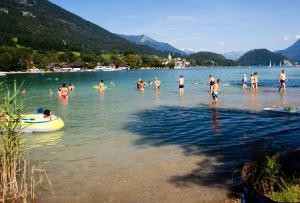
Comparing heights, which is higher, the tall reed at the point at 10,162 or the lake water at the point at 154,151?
the tall reed at the point at 10,162

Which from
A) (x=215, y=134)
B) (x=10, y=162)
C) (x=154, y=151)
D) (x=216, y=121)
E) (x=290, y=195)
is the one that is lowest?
(x=154, y=151)

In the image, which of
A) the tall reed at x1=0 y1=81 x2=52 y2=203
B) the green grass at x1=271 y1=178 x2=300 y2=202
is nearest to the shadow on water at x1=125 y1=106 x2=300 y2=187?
the green grass at x1=271 y1=178 x2=300 y2=202

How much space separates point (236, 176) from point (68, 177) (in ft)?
17.0

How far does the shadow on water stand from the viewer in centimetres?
1123

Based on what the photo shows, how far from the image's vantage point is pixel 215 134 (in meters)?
16.3

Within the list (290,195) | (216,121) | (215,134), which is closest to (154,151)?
(215,134)

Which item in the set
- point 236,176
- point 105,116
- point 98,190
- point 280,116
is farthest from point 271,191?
point 105,116

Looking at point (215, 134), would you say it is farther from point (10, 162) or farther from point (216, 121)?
point (10, 162)

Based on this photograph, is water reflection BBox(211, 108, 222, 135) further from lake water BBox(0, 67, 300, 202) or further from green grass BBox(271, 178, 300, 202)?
green grass BBox(271, 178, 300, 202)

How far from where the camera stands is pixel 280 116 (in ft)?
67.1

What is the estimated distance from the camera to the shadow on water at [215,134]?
11234mm

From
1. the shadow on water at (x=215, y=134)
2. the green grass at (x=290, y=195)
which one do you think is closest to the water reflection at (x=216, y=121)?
the shadow on water at (x=215, y=134)

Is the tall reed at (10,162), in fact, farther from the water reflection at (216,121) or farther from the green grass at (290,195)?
the water reflection at (216,121)

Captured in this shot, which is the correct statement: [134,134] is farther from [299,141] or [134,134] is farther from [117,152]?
[299,141]
